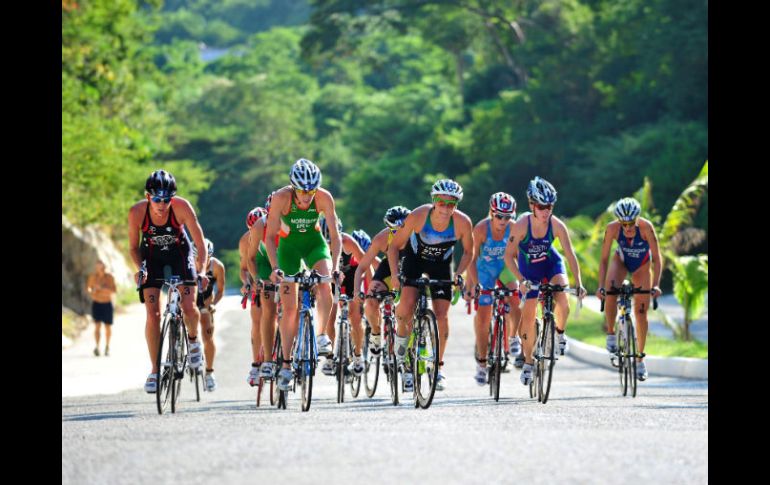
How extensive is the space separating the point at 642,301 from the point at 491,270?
1642mm

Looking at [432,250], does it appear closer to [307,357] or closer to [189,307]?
[307,357]

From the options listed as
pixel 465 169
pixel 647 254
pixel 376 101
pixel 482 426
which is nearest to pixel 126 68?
pixel 465 169

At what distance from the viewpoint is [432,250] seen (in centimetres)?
1380

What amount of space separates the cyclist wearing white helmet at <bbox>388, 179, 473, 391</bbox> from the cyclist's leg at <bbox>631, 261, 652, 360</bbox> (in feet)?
9.16

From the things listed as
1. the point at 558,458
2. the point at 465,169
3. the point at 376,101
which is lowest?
the point at 558,458

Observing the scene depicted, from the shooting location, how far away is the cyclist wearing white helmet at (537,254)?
14828mm

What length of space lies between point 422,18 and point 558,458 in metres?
66.5

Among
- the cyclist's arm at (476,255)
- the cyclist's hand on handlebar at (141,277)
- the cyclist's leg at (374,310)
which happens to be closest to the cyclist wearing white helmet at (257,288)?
the cyclist's leg at (374,310)

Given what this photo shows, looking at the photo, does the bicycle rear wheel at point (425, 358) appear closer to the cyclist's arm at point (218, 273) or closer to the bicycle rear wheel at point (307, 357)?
the bicycle rear wheel at point (307, 357)

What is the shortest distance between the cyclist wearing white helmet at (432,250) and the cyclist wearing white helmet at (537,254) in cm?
111

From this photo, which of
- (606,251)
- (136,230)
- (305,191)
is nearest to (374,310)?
(606,251)

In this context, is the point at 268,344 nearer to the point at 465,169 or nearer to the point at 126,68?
the point at 126,68

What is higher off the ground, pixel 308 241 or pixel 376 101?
pixel 376 101
